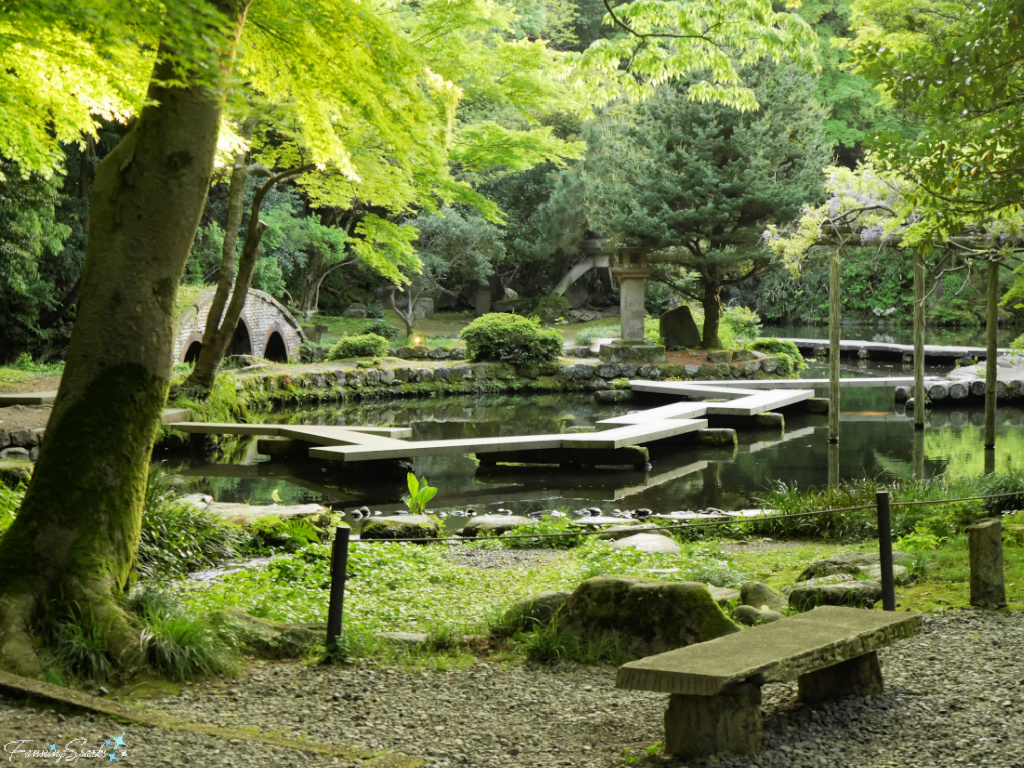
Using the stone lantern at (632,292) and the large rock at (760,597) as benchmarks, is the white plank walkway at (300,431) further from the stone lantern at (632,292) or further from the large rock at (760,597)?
the stone lantern at (632,292)

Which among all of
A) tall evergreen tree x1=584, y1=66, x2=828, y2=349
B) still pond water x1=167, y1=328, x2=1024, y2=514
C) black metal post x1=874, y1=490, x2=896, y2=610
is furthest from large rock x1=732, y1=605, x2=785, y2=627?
tall evergreen tree x1=584, y1=66, x2=828, y2=349

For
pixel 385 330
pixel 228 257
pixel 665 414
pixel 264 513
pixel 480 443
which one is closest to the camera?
pixel 264 513

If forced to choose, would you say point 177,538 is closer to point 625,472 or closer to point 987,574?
point 987,574

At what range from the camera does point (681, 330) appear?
23.4 metres

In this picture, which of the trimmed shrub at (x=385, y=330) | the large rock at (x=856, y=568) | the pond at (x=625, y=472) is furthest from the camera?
the trimmed shrub at (x=385, y=330)

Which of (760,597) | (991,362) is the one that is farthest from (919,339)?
(760,597)

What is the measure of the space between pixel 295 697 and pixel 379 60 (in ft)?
13.6

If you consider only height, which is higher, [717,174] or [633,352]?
[717,174]

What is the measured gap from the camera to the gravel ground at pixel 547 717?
2.97 metres

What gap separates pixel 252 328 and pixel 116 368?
16.5 m

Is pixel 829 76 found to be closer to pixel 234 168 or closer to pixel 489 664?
pixel 234 168

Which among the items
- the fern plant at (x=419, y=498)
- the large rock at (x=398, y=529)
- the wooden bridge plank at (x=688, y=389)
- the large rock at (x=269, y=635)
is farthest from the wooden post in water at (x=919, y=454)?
the large rock at (x=269, y=635)

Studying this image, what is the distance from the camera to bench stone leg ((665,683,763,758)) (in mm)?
2961

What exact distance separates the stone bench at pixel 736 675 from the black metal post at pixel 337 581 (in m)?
1.65
